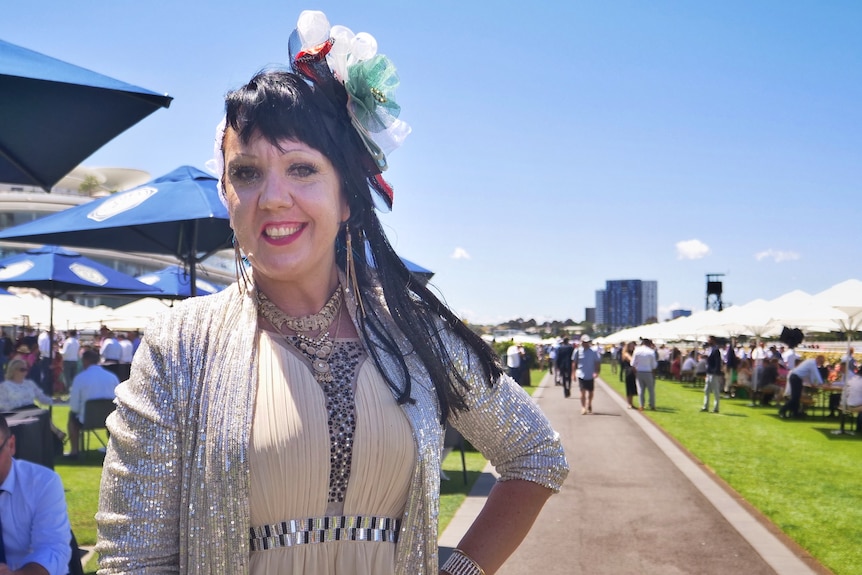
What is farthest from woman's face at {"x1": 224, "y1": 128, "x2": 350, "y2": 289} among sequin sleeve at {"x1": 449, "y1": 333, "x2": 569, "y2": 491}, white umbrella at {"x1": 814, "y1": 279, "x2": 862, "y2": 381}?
white umbrella at {"x1": 814, "y1": 279, "x2": 862, "y2": 381}

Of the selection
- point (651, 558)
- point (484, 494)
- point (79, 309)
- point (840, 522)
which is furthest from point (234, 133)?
point (79, 309)

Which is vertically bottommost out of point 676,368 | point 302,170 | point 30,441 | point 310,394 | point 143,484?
point 676,368

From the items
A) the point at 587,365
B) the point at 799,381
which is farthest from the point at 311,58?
the point at 799,381

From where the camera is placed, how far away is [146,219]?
21.5 feet

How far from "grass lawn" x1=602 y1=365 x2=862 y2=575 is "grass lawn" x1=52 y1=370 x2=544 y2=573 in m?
3.10

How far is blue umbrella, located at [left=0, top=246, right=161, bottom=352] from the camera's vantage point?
12.4 metres

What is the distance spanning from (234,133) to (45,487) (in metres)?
2.90

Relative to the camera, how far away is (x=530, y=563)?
6.24 m

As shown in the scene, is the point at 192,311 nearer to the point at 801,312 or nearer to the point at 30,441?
the point at 30,441

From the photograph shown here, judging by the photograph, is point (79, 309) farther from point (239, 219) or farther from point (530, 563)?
point (239, 219)

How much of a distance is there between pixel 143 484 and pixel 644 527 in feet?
22.3

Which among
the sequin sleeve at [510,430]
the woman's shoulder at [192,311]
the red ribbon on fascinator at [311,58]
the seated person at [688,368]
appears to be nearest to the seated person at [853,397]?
the sequin sleeve at [510,430]

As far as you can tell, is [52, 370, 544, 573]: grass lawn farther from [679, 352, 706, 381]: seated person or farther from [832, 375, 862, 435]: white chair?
[679, 352, 706, 381]: seated person

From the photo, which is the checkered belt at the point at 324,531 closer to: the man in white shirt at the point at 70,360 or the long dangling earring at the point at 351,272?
the long dangling earring at the point at 351,272
